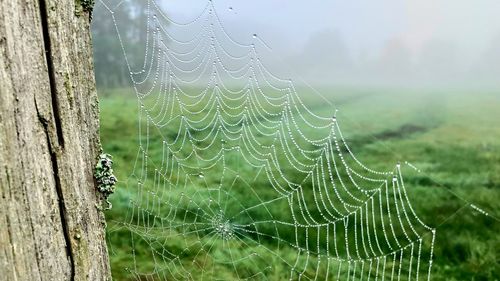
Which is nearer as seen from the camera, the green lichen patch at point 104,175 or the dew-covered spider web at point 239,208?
the green lichen patch at point 104,175

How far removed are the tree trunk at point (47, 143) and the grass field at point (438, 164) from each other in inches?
43.5

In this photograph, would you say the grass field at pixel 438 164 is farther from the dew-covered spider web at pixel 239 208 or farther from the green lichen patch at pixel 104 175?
the green lichen patch at pixel 104 175

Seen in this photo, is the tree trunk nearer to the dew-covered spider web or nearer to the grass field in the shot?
the dew-covered spider web

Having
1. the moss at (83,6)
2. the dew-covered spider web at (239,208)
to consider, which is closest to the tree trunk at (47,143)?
the moss at (83,6)

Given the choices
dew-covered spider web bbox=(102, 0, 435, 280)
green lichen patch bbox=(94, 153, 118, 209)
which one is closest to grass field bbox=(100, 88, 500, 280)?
dew-covered spider web bbox=(102, 0, 435, 280)

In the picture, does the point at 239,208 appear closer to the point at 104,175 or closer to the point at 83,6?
the point at 104,175

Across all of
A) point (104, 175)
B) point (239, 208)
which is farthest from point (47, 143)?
point (239, 208)

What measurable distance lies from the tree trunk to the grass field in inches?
43.5

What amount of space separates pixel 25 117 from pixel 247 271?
1414mm

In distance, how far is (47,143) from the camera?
54.6 inches

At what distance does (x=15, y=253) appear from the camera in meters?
1.34

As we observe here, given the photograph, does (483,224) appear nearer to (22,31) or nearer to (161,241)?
(161,241)

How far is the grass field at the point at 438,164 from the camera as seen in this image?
2.58 m

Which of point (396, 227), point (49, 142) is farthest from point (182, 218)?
point (49, 142)
